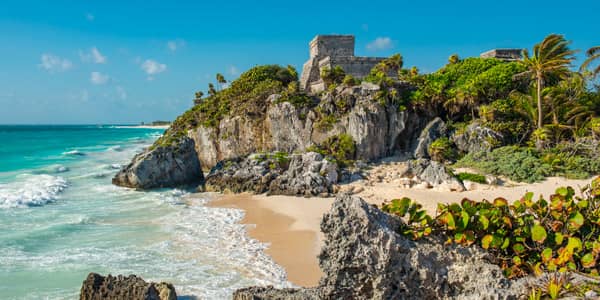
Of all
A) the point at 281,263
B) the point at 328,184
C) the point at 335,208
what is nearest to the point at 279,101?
the point at 328,184

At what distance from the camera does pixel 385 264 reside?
4.12 m

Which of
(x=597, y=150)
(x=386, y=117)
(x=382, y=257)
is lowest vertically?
(x=382, y=257)

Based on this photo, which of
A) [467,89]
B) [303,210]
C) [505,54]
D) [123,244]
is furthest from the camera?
[505,54]

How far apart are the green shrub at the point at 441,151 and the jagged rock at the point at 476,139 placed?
0.62m

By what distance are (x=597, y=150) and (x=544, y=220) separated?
1462 centimetres

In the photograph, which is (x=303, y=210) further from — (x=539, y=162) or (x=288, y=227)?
(x=539, y=162)

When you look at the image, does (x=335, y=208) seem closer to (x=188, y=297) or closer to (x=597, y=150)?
(x=188, y=297)

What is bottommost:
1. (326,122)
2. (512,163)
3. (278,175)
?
(278,175)

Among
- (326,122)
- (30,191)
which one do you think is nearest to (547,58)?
(326,122)

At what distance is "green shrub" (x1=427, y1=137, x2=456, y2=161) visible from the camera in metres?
19.1

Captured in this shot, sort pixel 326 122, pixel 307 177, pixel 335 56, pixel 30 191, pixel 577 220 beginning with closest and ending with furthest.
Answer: pixel 577 220
pixel 307 177
pixel 30 191
pixel 326 122
pixel 335 56

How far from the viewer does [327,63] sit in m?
26.8

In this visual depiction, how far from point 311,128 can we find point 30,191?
48.5 feet

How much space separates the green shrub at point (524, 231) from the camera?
4.28 metres
